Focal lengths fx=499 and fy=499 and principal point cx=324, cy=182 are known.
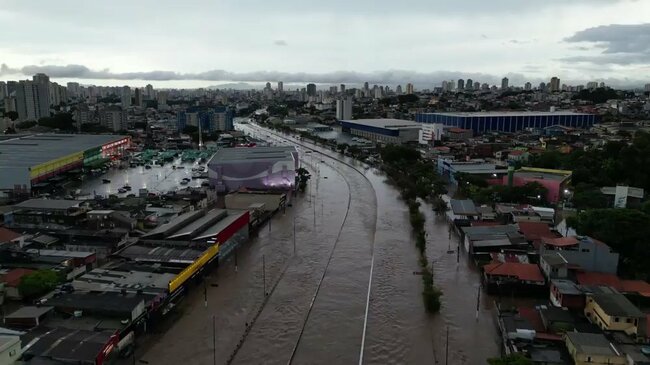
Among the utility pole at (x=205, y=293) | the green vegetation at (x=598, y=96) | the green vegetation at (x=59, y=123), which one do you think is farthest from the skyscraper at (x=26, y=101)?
the green vegetation at (x=598, y=96)

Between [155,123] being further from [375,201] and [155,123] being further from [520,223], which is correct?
[520,223]

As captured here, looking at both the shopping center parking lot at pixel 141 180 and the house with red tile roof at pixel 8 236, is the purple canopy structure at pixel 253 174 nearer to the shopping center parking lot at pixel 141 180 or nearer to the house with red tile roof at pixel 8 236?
the shopping center parking lot at pixel 141 180

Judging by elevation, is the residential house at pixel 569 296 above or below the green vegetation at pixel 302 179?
above

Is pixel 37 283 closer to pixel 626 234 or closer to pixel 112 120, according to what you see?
pixel 626 234

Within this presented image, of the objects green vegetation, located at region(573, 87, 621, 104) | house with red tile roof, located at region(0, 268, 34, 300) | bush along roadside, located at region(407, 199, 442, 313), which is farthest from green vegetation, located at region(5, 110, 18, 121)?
green vegetation, located at region(573, 87, 621, 104)

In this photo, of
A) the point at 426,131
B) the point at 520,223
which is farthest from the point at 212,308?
the point at 426,131

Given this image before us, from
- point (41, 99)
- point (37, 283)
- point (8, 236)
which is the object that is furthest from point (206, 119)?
point (37, 283)
